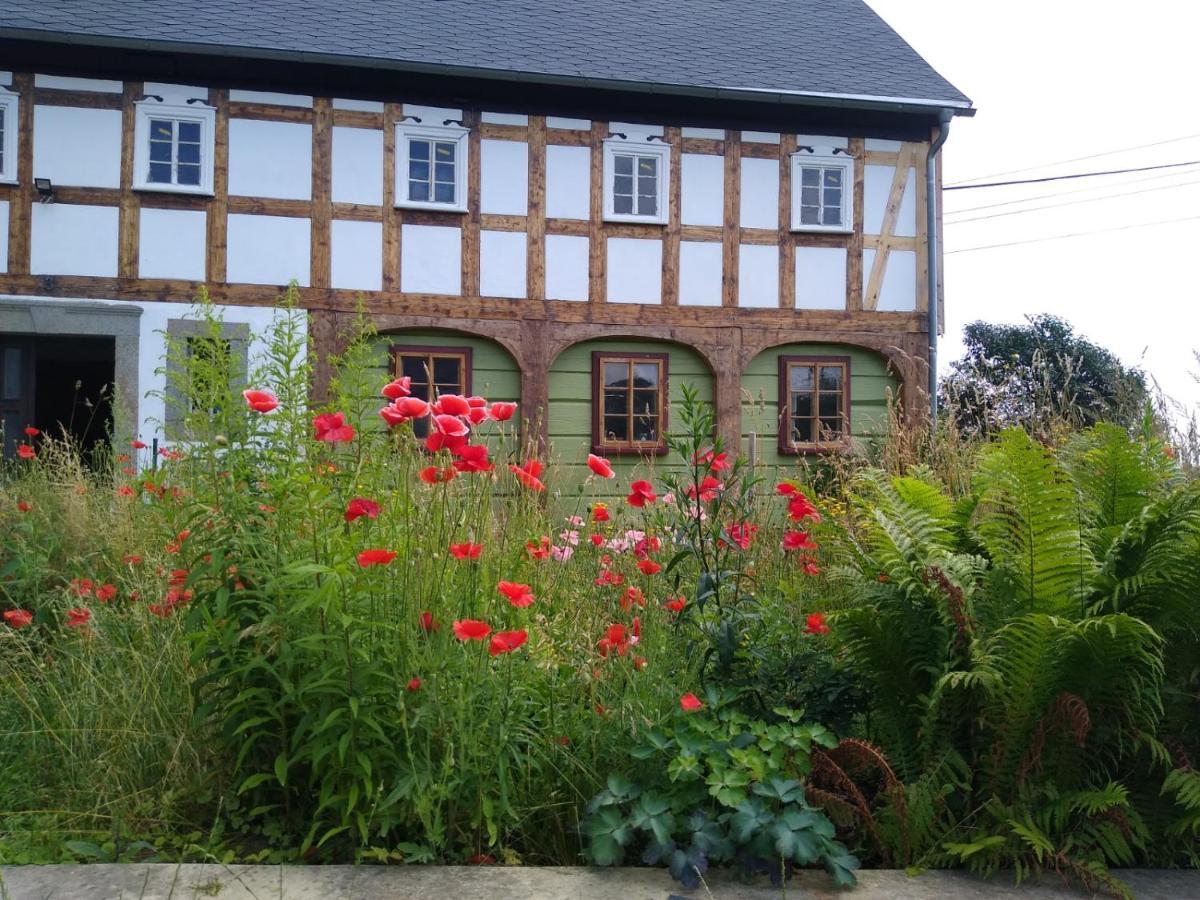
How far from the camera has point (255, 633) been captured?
205 centimetres

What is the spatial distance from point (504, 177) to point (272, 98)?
237cm

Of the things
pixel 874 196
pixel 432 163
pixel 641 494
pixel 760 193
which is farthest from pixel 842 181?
pixel 641 494

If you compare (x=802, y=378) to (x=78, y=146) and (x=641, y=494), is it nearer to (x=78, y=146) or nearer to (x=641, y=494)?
(x=78, y=146)

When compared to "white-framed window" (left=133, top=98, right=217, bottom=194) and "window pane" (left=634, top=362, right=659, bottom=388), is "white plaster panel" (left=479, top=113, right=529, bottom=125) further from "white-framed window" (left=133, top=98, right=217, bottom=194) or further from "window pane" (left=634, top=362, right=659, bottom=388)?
"window pane" (left=634, top=362, right=659, bottom=388)

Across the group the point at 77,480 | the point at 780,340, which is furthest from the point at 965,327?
the point at 77,480

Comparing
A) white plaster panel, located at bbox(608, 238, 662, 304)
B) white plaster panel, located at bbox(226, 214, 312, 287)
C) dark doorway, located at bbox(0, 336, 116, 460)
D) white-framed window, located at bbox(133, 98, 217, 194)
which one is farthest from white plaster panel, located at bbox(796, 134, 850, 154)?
dark doorway, located at bbox(0, 336, 116, 460)

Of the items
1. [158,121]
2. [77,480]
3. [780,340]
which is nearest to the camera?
[77,480]

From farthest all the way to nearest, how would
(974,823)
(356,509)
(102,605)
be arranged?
(102,605) < (974,823) < (356,509)

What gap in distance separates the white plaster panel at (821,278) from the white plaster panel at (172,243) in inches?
239

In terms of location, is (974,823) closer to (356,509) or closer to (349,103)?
(356,509)

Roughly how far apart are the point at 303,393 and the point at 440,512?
0.43 meters

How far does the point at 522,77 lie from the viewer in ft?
32.8

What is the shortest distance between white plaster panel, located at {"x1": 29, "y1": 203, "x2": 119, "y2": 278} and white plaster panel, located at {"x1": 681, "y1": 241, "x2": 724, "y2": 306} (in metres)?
5.58

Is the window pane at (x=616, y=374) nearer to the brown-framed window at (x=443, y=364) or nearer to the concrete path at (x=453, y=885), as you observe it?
the brown-framed window at (x=443, y=364)
